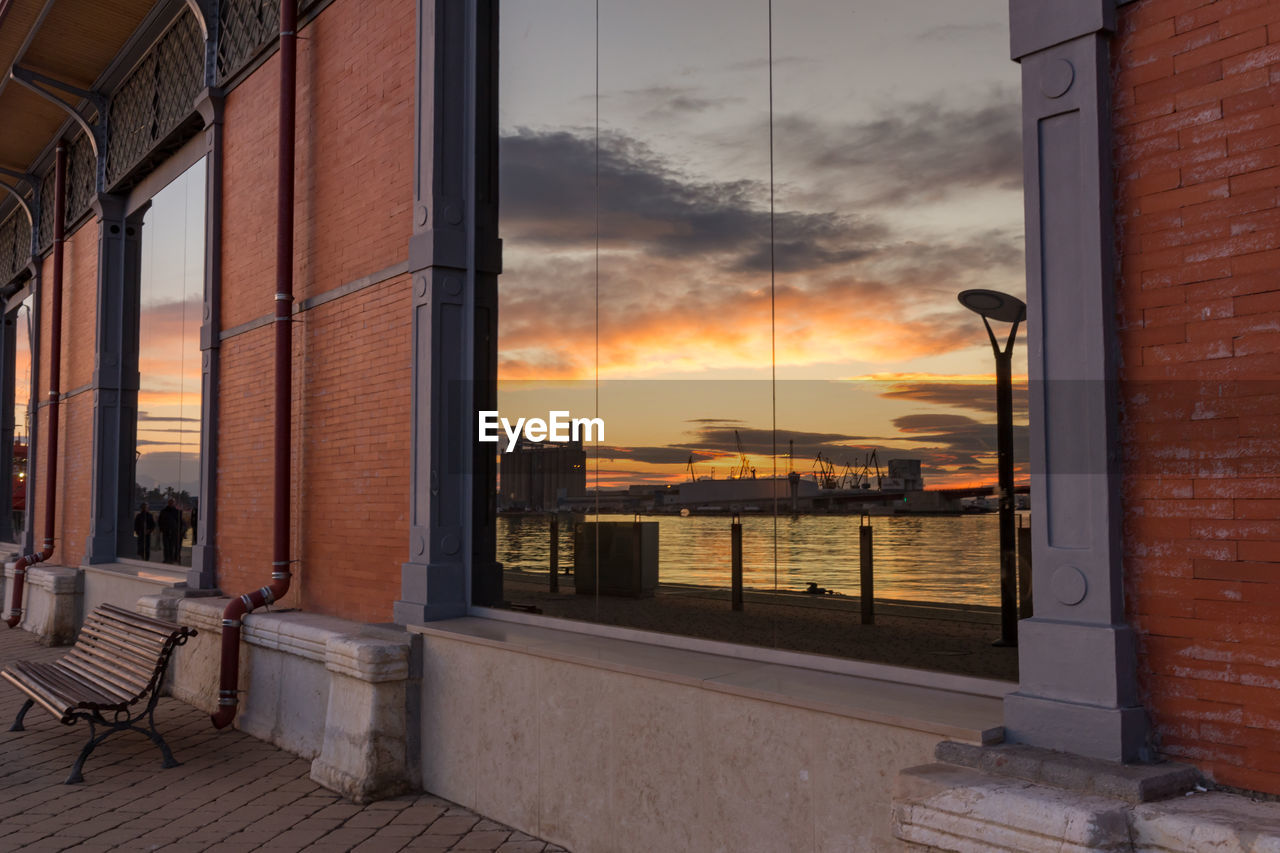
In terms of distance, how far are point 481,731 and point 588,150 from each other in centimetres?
374

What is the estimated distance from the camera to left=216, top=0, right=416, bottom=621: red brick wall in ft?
21.9

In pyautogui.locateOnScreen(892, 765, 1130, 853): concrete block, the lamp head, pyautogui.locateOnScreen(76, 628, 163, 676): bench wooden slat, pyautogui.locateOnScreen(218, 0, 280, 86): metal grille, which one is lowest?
pyautogui.locateOnScreen(76, 628, 163, 676): bench wooden slat

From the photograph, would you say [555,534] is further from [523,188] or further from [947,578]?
[947,578]

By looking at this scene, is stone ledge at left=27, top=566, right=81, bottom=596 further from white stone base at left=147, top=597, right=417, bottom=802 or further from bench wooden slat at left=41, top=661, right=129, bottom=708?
bench wooden slat at left=41, top=661, right=129, bottom=708

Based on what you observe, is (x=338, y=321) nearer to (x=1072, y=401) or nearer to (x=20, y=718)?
(x=20, y=718)

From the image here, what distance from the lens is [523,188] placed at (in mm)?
6711

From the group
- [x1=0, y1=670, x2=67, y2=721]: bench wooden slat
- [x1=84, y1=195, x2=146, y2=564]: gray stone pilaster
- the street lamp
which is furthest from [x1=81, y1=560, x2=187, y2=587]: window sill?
the street lamp

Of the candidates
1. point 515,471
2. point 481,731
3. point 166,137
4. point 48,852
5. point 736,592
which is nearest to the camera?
point 48,852

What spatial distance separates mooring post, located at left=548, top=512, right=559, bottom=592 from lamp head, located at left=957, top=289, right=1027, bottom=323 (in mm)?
3321

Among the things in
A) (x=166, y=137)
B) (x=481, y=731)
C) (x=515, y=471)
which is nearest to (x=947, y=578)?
(x=515, y=471)

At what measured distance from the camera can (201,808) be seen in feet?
17.7

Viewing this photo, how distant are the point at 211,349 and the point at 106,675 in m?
3.43

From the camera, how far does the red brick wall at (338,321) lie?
6680 mm

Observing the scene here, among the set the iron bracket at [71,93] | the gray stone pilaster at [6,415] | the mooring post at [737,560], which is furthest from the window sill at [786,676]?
the gray stone pilaster at [6,415]
